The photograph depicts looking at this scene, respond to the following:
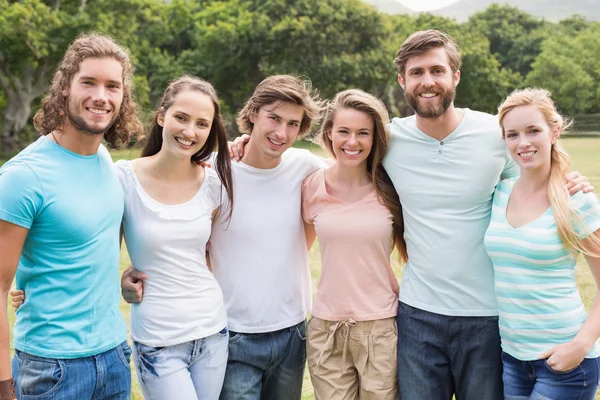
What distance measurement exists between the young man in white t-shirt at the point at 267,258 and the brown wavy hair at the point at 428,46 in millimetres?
662

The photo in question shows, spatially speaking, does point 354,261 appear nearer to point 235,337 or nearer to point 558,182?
point 235,337

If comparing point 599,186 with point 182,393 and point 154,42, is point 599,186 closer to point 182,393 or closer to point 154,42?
point 182,393

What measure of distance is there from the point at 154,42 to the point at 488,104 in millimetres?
24398

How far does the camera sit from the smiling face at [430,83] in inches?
155

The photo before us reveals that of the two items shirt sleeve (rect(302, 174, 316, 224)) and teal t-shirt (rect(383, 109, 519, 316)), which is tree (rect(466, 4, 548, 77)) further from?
shirt sleeve (rect(302, 174, 316, 224))

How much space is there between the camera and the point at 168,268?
3469mm

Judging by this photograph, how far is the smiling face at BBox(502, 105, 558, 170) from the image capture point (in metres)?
3.49

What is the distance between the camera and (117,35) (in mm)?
28766

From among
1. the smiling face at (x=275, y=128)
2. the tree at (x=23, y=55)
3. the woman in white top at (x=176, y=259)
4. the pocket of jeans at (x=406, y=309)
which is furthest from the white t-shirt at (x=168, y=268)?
the tree at (x=23, y=55)

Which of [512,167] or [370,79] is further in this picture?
[370,79]

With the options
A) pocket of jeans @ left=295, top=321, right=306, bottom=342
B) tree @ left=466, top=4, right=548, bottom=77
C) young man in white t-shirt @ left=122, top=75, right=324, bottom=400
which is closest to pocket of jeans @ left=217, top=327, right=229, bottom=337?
young man in white t-shirt @ left=122, top=75, right=324, bottom=400

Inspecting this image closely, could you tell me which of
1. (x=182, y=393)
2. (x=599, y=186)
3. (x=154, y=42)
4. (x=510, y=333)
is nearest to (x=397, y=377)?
(x=510, y=333)

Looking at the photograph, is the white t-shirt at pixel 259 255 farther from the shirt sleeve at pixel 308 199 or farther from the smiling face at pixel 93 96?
the smiling face at pixel 93 96

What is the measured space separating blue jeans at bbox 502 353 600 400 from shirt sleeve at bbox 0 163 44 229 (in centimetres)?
262
